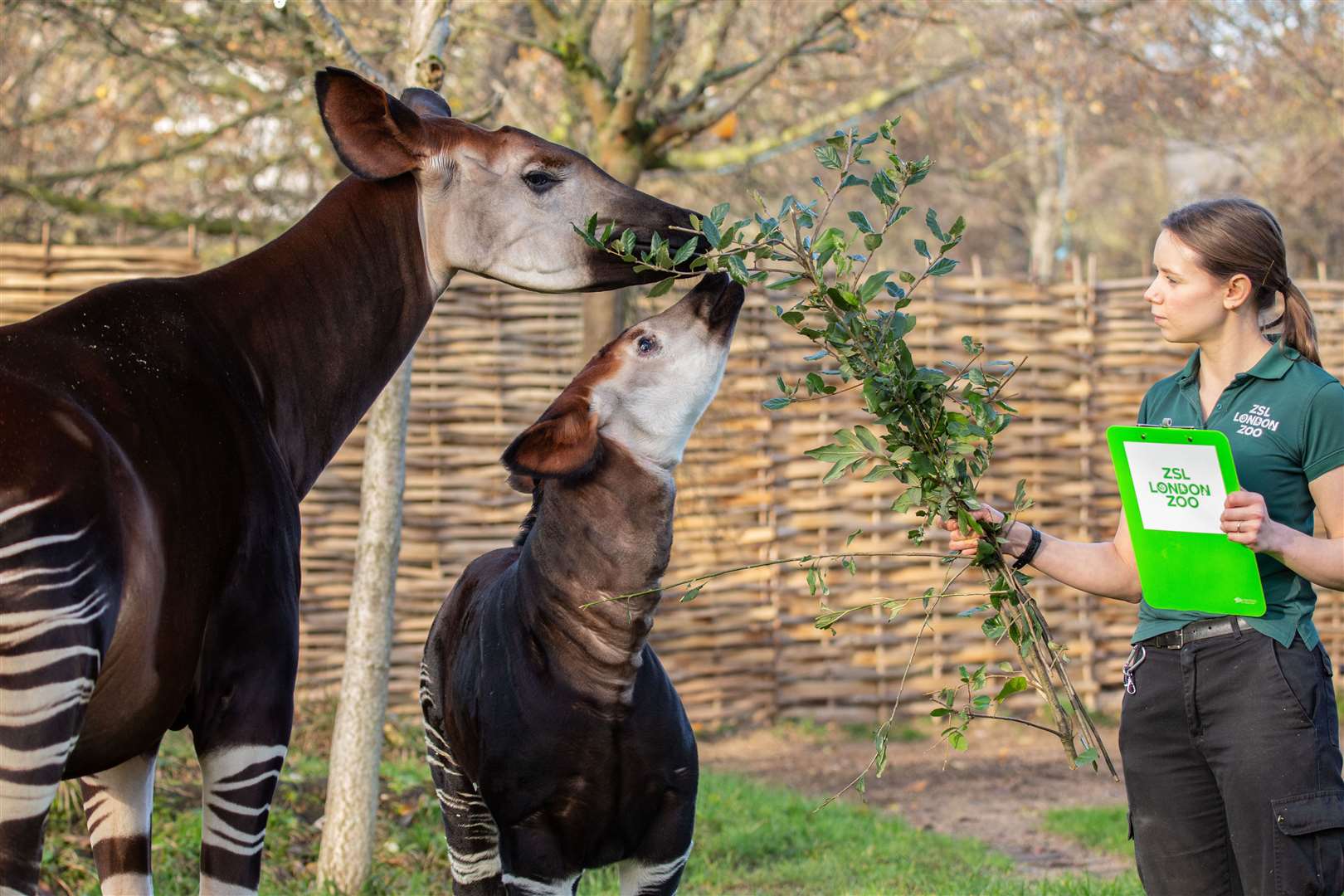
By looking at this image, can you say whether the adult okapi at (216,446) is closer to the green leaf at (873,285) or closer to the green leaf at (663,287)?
the green leaf at (663,287)

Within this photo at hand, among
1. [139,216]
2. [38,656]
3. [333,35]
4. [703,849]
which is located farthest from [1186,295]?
[139,216]

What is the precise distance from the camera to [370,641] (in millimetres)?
5016

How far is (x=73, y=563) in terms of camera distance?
201 cm

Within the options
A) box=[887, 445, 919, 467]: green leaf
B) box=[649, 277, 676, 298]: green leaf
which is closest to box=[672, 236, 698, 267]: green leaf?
box=[649, 277, 676, 298]: green leaf

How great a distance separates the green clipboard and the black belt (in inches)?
3.5

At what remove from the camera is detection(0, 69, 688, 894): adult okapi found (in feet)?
6.61

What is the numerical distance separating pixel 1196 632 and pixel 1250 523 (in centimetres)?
38

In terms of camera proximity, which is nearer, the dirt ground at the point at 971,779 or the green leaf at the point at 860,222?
the green leaf at the point at 860,222

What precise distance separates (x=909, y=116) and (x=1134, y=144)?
7.90 metres

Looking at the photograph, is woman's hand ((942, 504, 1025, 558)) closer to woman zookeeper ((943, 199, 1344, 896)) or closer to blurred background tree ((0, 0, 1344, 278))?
woman zookeeper ((943, 199, 1344, 896))

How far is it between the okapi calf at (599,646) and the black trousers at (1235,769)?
101 cm

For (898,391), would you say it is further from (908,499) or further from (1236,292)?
(1236,292)

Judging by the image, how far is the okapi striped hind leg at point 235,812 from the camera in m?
2.46

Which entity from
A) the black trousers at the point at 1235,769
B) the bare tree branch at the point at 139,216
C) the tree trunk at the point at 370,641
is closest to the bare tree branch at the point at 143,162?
the bare tree branch at the point at 139,216
